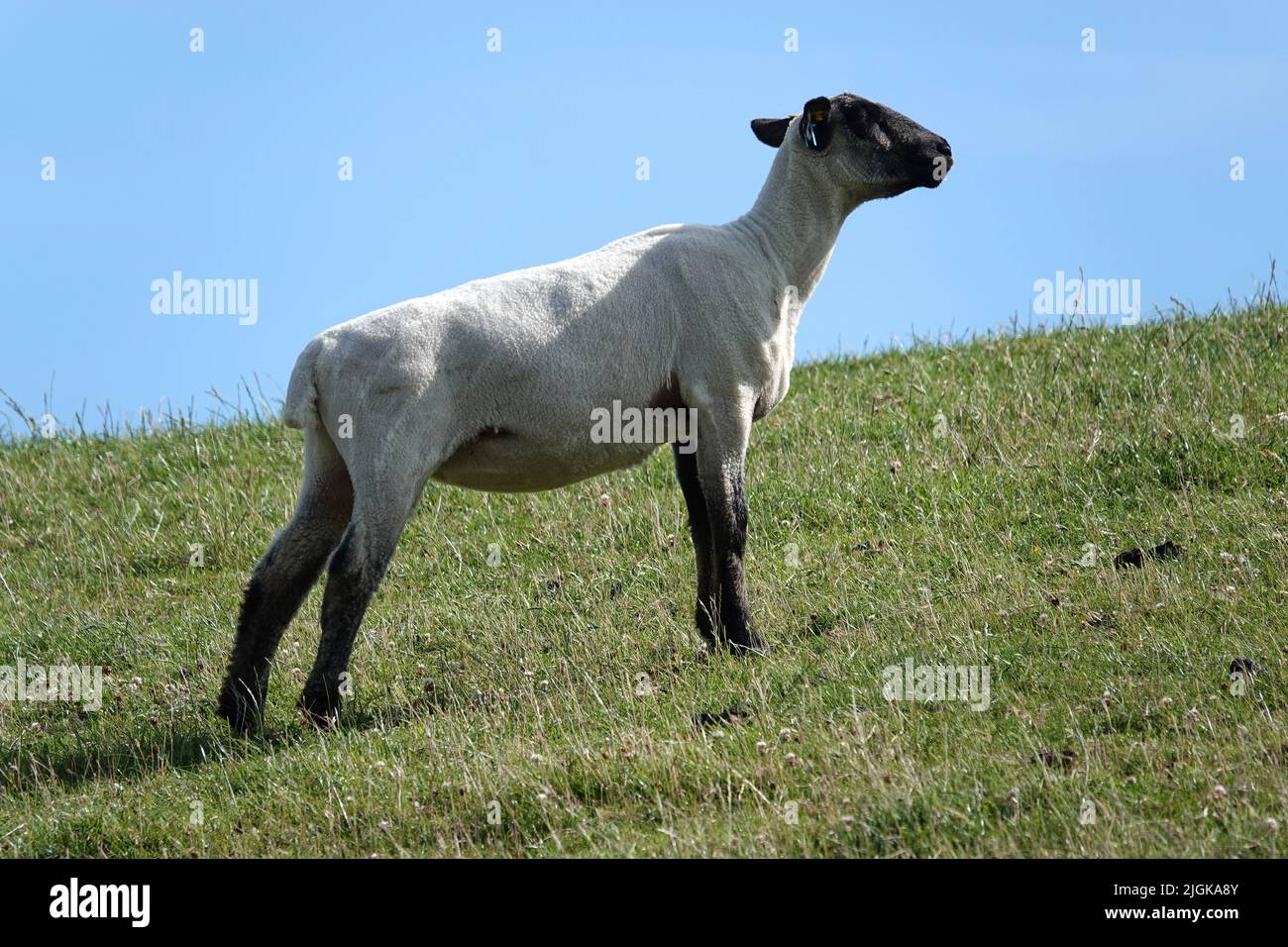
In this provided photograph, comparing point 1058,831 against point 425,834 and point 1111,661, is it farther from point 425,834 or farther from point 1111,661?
point 425,834

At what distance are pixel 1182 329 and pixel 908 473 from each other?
4752 mm

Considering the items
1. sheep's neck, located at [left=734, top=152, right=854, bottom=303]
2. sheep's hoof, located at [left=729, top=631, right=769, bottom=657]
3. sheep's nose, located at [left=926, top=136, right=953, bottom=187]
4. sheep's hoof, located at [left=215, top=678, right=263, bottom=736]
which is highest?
sheep's nose, located at [left=926, top=136, right=953, bottom=187]

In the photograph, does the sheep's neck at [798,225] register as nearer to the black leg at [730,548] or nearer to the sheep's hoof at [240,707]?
the black leg at [730,548]

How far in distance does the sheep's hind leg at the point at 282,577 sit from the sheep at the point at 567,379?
12mm

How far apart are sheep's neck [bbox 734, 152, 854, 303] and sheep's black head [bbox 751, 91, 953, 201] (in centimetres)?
20

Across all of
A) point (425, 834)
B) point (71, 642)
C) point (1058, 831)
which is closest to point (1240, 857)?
point (1058, 831)

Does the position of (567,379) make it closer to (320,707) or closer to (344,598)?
(344,598)

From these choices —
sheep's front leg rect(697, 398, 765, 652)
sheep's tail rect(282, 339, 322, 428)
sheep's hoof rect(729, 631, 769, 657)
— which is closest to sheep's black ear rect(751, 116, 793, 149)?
sheep's front leg rect(697, 398, 765, 652)

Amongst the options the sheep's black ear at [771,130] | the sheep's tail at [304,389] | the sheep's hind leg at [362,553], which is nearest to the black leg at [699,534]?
the sheep's hind leg at [362,553]

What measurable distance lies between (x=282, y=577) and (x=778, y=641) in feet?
9.93

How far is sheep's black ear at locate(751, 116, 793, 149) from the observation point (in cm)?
966

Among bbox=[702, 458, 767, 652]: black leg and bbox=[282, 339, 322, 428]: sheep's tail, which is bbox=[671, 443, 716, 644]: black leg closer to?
bbox=[702, 458, 767, 652]: black leg

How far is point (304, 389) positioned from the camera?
25.8 ft

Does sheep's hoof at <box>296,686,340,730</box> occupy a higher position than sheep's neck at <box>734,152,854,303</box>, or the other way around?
sheep's neck at <box>734,152,854,303</box>
